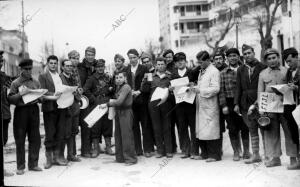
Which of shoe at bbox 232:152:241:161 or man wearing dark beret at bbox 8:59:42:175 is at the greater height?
man wearing dark beret at bbox 8:59:42:175

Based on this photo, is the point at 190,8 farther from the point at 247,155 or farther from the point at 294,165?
the point at 294,165

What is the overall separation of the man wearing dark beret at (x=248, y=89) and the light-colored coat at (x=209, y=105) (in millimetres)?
387

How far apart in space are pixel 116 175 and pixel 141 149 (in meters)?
1.61

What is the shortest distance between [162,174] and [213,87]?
1729 mm

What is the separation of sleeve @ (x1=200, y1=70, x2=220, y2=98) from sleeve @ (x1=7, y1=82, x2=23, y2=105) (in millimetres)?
3024

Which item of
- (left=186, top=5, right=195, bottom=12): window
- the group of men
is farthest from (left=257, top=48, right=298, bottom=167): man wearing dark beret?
(left=186, top=5, right=195, bottom=12): window

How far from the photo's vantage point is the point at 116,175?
5.79 metres

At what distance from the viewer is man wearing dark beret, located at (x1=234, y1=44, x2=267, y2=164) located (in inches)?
240

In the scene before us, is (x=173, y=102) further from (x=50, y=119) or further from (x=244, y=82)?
(x=50, y=119)

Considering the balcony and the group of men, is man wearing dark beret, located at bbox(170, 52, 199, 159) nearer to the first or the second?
the group of men

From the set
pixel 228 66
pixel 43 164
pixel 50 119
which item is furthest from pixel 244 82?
pixel 43 164

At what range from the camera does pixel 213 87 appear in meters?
6.39

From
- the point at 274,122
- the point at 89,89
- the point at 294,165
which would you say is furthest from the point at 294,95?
the point at 89,89

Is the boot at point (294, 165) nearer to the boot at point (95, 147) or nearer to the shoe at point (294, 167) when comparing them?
the shoe at point (294, 167)
